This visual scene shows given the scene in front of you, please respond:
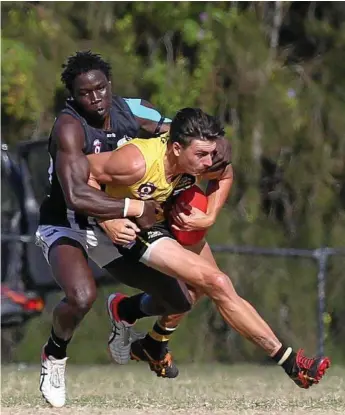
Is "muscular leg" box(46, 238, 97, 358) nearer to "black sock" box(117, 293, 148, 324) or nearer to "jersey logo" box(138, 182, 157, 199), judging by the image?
"jersey logo" box(138, 182, 157, 199)

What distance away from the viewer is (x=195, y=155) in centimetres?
Result: 723

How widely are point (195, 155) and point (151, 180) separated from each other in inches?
12.3

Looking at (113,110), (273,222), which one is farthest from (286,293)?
(113,110)

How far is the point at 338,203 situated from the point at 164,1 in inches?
173

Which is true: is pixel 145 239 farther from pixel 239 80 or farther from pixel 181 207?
pixel 239 80

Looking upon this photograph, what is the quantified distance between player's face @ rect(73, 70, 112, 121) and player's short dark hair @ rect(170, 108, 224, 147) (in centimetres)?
45

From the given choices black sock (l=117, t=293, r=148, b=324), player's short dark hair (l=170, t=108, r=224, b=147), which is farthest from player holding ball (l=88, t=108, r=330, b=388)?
black sock (l=117, t=293, r=148, b=324)

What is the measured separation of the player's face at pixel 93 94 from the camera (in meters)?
7.44

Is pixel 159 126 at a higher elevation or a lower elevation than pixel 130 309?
higher

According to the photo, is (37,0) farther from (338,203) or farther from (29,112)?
(338,203)

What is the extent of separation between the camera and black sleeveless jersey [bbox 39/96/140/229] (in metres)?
7.46

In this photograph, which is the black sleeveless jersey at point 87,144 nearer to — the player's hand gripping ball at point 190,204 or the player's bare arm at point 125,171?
the player's bare arm at point 125,171

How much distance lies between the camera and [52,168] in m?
7.56

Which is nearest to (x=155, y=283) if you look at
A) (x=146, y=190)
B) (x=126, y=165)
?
(x=146, y=190)
